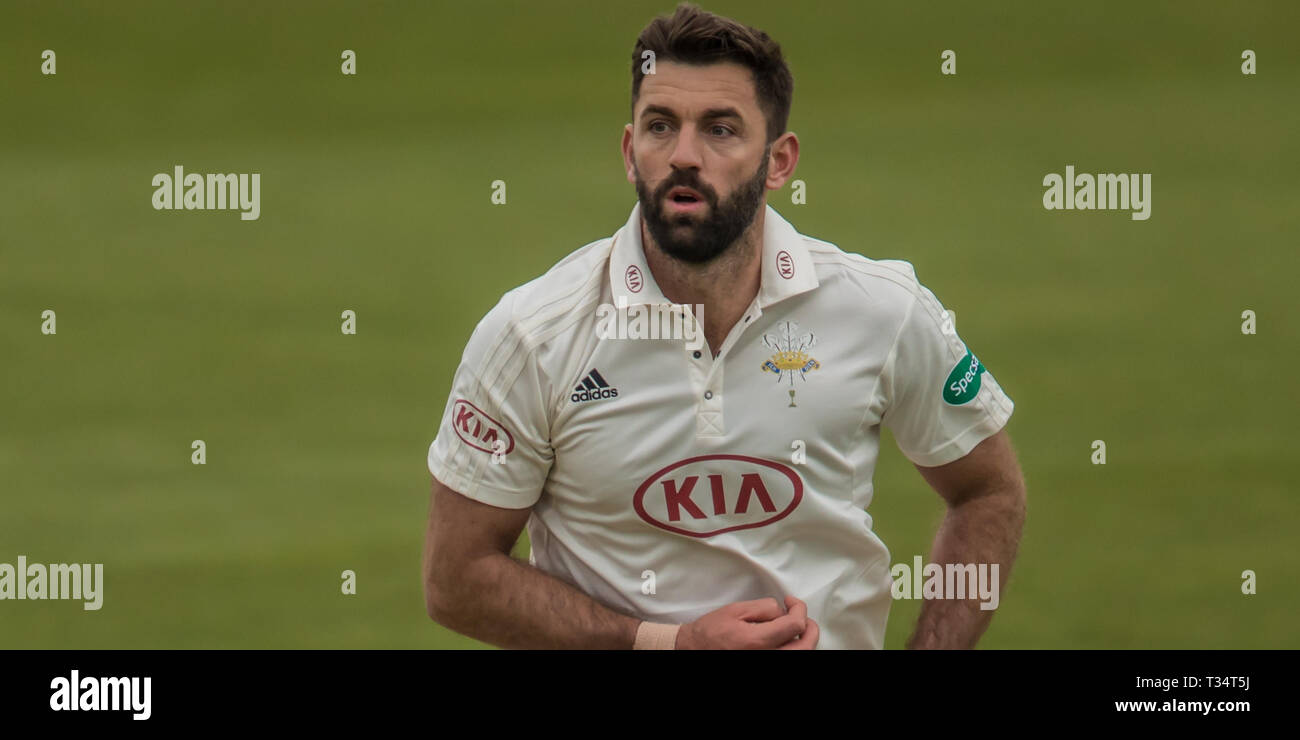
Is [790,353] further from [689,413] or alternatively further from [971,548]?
[971,548]

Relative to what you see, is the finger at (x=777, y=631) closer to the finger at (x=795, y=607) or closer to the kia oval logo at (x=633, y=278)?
the finger at (x=795, y=607)

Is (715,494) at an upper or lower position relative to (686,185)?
lower

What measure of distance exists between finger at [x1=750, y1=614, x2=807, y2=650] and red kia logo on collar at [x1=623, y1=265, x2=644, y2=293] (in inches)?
38.8

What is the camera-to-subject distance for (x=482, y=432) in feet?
15.1

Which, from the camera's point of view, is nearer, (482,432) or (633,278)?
(482,432)

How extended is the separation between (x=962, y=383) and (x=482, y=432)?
1.41 metres

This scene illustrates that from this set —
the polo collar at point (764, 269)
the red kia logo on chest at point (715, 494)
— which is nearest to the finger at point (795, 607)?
the red kia logo on chest at point (715, 494)

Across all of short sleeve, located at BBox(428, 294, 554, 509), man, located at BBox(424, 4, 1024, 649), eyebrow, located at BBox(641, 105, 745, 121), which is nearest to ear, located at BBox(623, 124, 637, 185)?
man, located at BBox(424, 4, 1024, 649)

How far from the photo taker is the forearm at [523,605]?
15.2 feet

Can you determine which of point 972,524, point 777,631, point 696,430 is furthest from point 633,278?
point 972,524

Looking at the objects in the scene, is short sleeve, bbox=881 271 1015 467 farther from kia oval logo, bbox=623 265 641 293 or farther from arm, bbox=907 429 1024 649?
kia oval logo, bbox=623 265 641 293

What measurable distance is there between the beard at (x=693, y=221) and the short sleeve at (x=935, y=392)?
0.57 metres

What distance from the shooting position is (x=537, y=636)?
4.69 m

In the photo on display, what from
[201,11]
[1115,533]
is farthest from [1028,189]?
[201,11]
